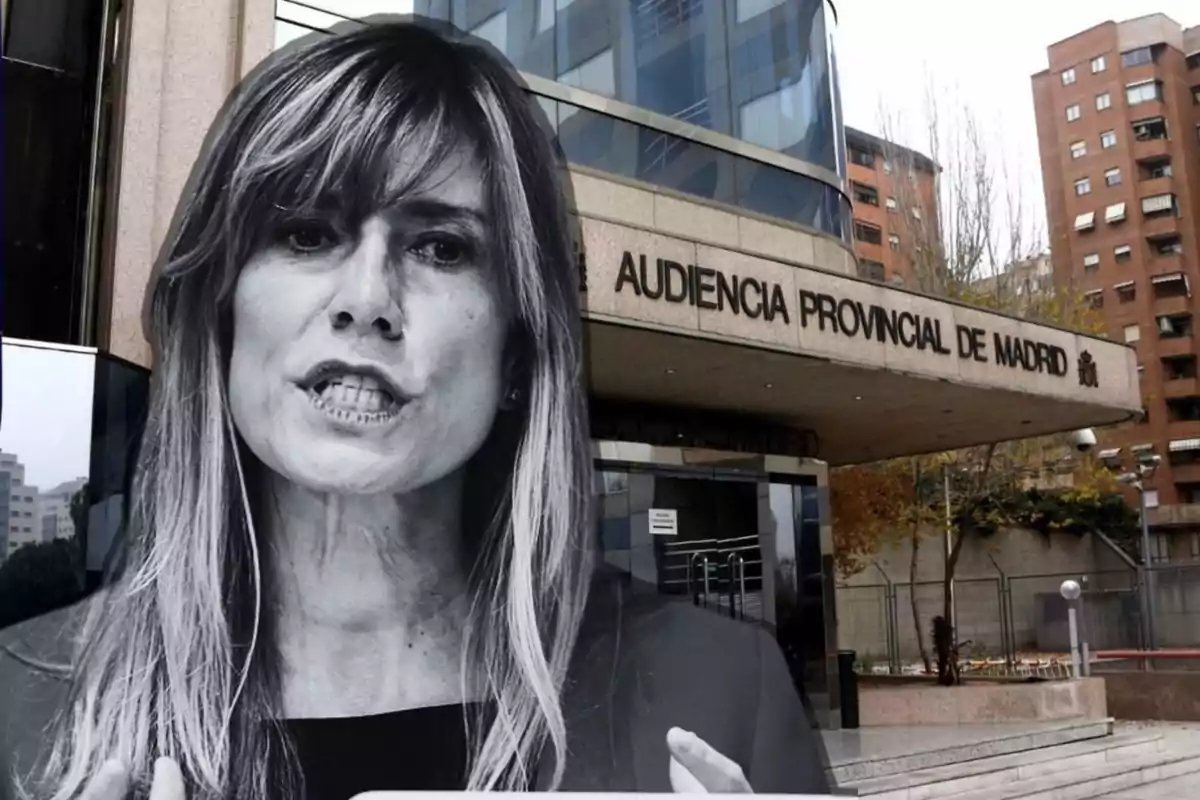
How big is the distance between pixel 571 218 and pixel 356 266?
1399mm

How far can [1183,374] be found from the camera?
148 feet

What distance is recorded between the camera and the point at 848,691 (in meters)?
12.1

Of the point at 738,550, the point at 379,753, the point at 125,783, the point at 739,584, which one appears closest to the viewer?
the point at 125,783

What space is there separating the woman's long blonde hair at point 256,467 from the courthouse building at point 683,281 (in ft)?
0.77

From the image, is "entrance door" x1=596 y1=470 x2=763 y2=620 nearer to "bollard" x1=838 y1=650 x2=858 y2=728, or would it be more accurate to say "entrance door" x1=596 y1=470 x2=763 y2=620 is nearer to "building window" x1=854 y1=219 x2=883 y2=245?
"bollard" x1=838 y1=650 x2=858 y2=728

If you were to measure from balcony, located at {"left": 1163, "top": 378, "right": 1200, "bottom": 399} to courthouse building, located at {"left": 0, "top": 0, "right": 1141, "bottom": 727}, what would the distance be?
36818 mm

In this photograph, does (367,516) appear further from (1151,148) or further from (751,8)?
(1151,148)

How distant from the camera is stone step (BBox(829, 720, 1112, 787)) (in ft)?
30.1

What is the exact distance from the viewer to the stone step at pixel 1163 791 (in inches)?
408

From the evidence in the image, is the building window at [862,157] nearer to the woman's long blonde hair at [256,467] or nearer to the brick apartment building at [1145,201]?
the woman's long blonde hair at [256,467]

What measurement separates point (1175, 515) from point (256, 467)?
148 ft

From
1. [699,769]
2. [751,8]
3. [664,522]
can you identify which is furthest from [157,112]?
[751,8]

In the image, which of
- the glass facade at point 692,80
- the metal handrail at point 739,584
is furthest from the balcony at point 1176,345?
the metal handrail at point 739,584

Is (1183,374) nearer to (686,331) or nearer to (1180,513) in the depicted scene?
(1180,513)
